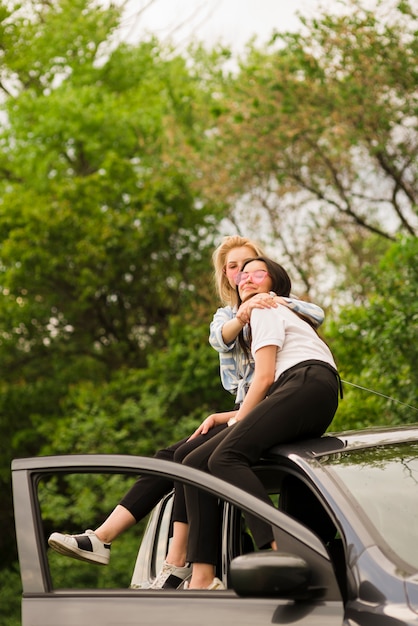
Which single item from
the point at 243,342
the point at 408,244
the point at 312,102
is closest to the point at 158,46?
the point at 312,102

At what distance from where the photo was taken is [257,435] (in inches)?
142

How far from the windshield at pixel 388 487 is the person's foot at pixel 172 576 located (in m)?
1.05

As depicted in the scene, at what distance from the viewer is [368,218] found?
21719 mm

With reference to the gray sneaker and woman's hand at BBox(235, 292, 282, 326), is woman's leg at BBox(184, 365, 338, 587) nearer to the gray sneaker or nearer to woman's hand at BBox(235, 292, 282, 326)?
the gray sneaker

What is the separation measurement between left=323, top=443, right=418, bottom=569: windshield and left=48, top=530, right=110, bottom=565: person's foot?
106 cm

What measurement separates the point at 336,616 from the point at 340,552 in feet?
3.47

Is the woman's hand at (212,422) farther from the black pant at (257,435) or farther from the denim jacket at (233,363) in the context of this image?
the black pant at (257,435)

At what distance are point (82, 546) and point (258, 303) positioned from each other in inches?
46.2

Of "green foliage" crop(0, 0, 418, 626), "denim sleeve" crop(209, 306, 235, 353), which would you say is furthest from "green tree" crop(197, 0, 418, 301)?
"denim sleeve" crop(209, 306, 235, 353)

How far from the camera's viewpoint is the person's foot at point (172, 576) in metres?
4.10

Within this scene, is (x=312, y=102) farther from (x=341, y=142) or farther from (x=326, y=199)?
(x=326, y=199)

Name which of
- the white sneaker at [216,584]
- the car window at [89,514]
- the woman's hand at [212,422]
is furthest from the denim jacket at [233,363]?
the car window at [89,514]

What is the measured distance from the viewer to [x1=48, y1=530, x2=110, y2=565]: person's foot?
3764mm

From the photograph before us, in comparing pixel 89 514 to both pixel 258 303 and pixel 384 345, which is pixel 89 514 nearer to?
pixel 384 345
